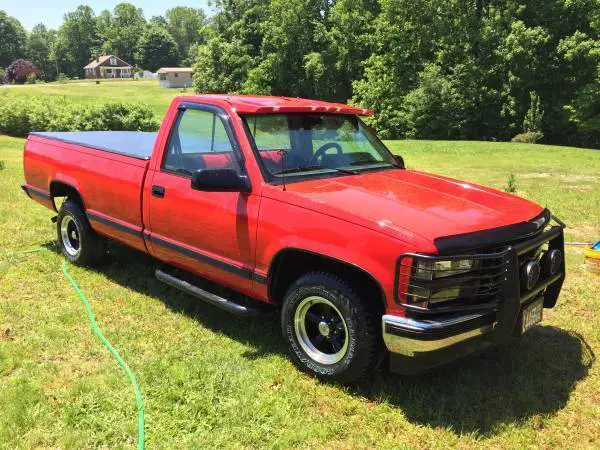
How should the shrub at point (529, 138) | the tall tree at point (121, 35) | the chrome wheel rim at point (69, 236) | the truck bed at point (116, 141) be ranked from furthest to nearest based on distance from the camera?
1. the tall tree at point (121, 35)
2. the shrub at point (529, 138)
3. the chrome wheel rim at point (69, 236)
4. the truck bed at point (116, 141)

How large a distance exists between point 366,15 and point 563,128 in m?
19.7

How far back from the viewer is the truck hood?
3242mm

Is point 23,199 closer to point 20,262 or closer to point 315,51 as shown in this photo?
point 20,262

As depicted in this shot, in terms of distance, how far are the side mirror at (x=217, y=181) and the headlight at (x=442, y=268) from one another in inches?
58.5

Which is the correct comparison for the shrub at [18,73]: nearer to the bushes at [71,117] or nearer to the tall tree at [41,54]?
the tall tree at [41,54]

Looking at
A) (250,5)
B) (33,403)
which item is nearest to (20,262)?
(33,403)

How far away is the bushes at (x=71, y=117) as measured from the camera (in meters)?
22.5

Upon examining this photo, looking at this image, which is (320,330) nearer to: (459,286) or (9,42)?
(459,286)

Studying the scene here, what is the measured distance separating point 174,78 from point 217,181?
90625mm

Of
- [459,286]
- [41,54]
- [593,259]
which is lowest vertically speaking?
[593,259]

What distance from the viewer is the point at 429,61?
134 ft

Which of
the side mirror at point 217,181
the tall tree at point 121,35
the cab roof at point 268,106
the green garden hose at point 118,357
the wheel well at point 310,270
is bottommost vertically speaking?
the green garden hose at point 118,357

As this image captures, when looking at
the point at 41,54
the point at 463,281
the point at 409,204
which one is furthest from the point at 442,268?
the point at 41,54

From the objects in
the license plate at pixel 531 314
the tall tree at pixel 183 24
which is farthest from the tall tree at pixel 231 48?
the tall tree at pixel 183 24
